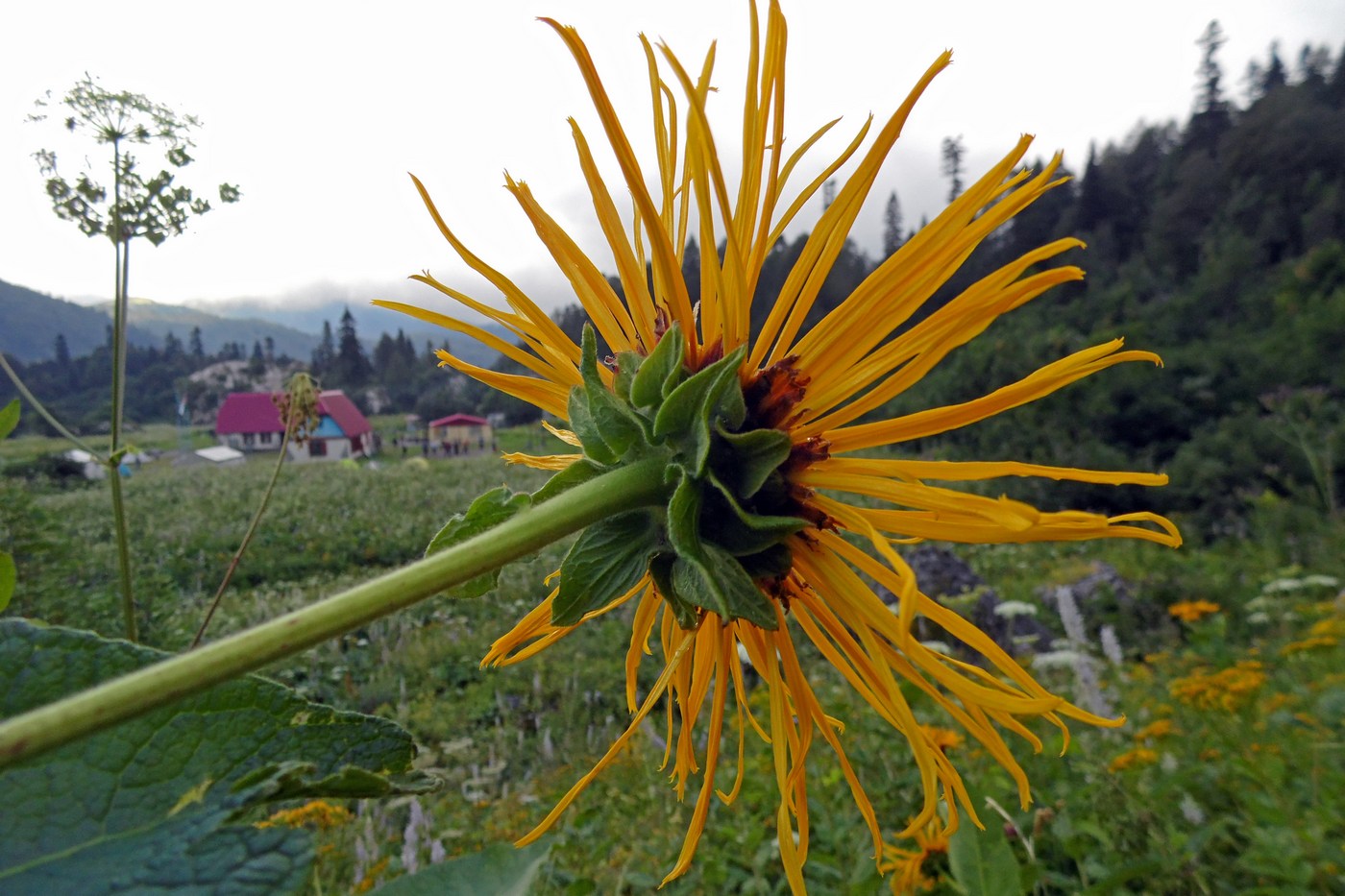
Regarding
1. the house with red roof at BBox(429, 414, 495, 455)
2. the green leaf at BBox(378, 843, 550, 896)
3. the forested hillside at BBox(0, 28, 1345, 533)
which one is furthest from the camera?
the house with red roof at BBox(429, 414, 495, 455)

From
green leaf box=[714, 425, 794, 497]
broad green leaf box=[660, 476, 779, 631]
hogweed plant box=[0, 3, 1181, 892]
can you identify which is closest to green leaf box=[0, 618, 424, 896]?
hogweed plant box=[0, 3, 1181, 892]

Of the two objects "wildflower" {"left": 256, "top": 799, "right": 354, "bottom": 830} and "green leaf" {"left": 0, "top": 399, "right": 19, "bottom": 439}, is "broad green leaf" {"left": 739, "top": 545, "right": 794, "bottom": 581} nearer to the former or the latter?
"green leaf" {"left": 0, "top": 399, "right": 19, "bottom": 439}

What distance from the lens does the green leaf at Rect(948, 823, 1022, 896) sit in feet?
4.74

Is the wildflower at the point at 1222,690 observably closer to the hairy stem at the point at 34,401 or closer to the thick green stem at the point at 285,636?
the thick green stem at the point at 285,636

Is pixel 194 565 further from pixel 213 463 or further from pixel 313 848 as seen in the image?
pixel 213 463

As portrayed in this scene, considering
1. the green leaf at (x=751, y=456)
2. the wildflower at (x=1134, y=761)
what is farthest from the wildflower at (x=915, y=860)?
the green leaf at (x=751, y=456)

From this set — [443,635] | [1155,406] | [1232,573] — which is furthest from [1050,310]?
[443,635]

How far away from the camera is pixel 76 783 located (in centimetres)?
41

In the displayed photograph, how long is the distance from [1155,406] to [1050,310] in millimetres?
7720

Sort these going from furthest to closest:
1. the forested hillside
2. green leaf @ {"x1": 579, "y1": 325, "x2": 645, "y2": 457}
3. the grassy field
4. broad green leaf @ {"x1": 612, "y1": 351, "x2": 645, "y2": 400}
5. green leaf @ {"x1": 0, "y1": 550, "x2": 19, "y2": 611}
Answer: the forested hillside
the grassy field
broad green leaf @ {"x1": 612, "y1": 351, "x2": 645, "y2": 400}
green leaf @ {"x1": 579, "y1": 325, "x2": 645, "y2": 457}
green leaf @ {"x1": 0, "y1": 550, "x2": 19, "y2": 611}

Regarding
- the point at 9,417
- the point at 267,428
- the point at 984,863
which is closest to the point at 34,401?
the point at 9,417

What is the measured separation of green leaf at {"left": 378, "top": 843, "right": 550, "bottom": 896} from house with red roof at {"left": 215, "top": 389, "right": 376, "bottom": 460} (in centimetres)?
1791

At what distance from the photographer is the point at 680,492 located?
713mm

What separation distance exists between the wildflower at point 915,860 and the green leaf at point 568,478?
141cm
